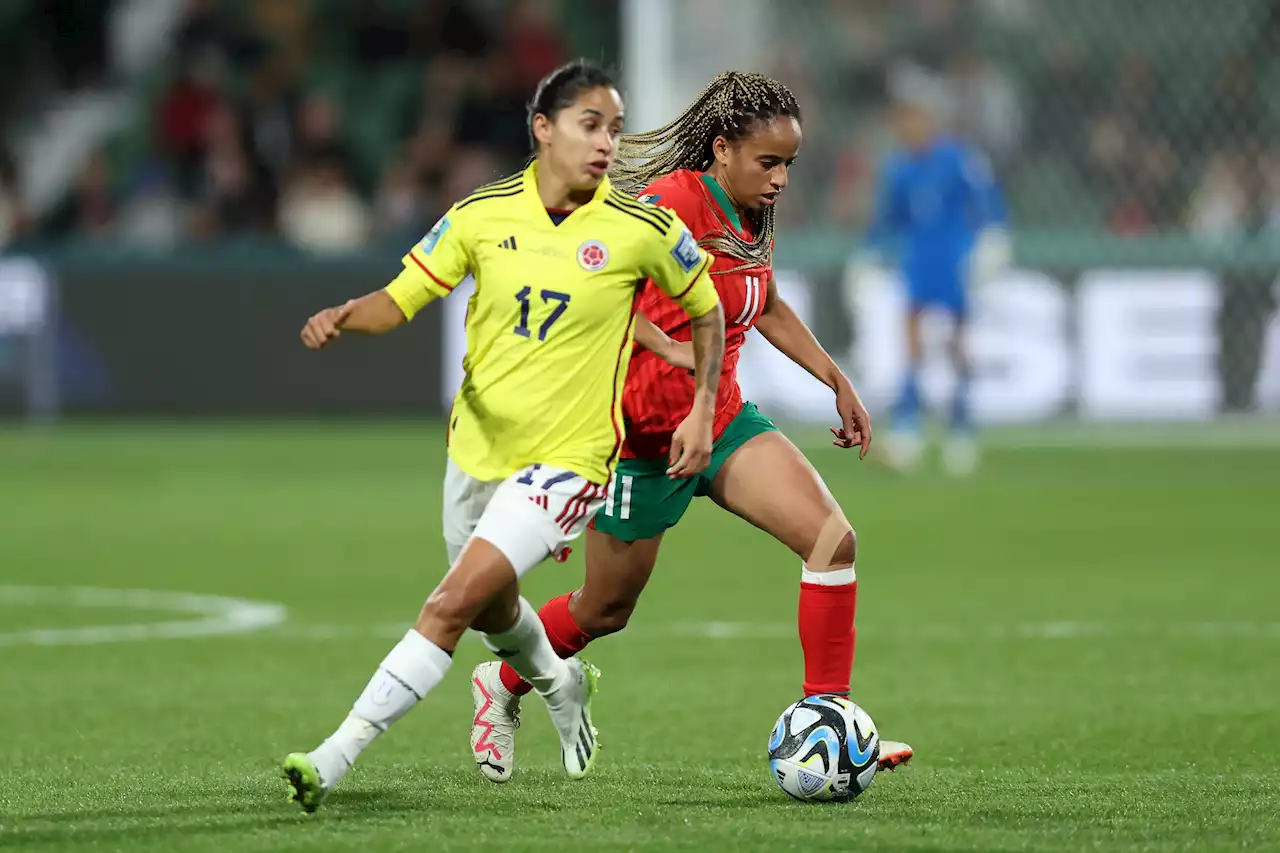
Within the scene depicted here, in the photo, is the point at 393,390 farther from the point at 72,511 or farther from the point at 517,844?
the point at 517,844

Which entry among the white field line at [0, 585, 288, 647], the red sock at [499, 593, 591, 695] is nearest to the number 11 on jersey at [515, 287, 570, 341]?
the red sock at [499, 593, 591, 695]

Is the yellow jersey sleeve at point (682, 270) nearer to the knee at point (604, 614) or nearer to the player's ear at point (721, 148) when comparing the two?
the player's ear at point (721, 148)

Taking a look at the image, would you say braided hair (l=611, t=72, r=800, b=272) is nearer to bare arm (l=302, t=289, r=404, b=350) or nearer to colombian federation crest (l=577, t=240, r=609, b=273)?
colombian federation crest (l=577, t=240, r=609, b=273)

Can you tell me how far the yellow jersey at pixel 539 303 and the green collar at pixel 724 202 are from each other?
621 mm

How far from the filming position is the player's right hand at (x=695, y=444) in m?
5.43

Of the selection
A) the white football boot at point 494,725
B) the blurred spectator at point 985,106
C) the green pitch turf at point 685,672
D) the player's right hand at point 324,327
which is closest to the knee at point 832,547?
the green pitch turf at point 685,672

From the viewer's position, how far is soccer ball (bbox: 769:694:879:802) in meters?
5.50

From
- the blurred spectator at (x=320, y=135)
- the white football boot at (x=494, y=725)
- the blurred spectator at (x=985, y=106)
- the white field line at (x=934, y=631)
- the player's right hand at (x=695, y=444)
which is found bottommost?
the white field line at (x=934, y=631)

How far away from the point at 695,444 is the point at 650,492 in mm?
612

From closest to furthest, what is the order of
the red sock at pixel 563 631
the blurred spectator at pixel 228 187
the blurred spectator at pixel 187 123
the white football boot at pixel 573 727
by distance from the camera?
the white football boot at pixel 573 727, the red sock at pixel 563 631, the blurred spectator at pixel 228 187, the blurred spectator at pixel 187 123

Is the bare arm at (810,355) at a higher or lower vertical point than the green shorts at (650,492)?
higher

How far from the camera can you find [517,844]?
470 centimetres

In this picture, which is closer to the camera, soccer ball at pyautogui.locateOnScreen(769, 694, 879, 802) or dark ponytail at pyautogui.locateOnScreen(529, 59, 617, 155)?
dark ponytail at pyautogui.locateOnScreen(529, 59, 617, 155)

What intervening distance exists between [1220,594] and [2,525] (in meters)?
7.24
